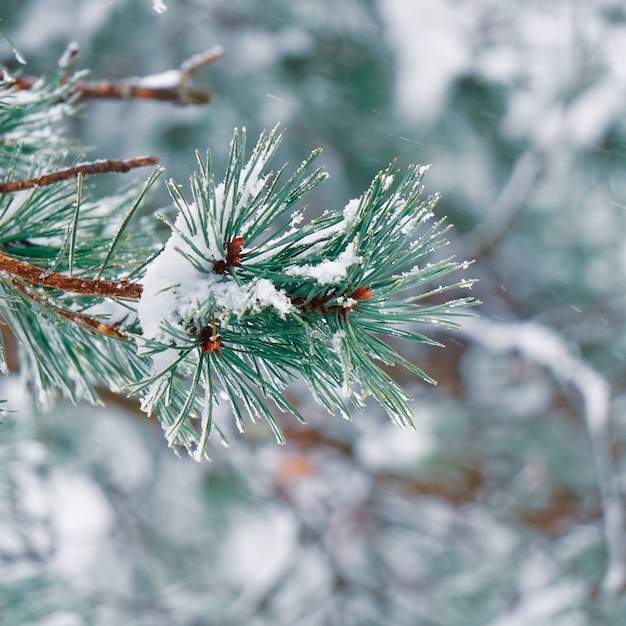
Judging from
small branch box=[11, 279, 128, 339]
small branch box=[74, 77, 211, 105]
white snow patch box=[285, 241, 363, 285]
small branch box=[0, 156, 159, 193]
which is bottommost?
white snow patch box=[285, 241, 363, 285]

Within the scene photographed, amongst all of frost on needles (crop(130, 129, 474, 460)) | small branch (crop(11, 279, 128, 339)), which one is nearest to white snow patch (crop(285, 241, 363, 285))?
frost on needles (crop(130, 129, 474, 460))

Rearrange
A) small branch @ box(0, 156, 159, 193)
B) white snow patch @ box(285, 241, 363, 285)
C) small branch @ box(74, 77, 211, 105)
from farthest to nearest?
small branch @ box(74, 77, 211, 105)
small branch @ box(0, 156, 159, 193)
white snow patch @ box(285, 241, 363, 285)

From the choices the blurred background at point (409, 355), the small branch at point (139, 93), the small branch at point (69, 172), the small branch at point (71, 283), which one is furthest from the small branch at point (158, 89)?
the blurred background at point (409, 355)

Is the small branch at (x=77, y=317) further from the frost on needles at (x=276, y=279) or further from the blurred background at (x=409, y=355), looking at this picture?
the blurred background at (x=409, y=355)

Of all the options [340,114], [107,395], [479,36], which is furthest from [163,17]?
[107,395]

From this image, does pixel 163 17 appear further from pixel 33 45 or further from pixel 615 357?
pixel 615 357

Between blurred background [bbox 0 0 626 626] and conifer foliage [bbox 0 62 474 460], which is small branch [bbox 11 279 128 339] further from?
blurred background [bbox 0 0 626 626]

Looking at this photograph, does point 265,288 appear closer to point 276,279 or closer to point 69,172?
point 276,279

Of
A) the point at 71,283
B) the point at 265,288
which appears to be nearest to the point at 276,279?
the point at 265,288
